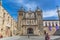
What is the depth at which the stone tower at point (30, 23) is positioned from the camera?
34.5 meters

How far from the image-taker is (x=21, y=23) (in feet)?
119

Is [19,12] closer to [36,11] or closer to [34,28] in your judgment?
[36,11]

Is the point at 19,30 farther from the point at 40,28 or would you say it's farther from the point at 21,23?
the point at 40,28

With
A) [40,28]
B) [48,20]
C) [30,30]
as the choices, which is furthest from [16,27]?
[48,20]

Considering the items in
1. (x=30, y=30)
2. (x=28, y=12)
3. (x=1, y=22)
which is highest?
(x=28, y=12)

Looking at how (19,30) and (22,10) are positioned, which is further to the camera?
(22,10)

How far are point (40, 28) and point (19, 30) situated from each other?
6.19m

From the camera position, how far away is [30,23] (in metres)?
34.8

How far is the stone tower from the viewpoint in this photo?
34469 mm

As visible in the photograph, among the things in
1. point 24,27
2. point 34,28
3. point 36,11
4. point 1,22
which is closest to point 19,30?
point 24,27

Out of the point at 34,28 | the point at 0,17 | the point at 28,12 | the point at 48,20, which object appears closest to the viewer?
the point at 0,17

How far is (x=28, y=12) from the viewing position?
37.4 metres

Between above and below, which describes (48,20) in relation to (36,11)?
below

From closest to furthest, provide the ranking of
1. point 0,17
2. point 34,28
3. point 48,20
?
point 0,17 < point 34,28 < point 48,20
